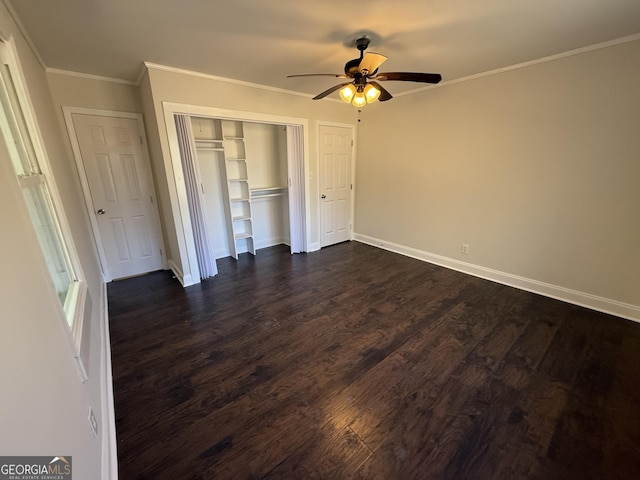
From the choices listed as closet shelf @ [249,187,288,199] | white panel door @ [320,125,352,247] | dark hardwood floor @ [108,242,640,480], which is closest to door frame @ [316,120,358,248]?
white panel door @ [320,125,352,247]

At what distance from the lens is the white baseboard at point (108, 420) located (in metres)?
1.31

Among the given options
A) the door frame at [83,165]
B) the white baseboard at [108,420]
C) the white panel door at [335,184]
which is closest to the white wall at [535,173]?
the white panel door at [335,184]

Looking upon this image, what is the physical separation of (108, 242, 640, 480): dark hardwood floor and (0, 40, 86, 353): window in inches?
26.7

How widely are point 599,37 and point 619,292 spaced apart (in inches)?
91.8

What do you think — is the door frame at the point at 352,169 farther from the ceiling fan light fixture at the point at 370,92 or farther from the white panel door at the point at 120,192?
the white panel door at the point at 120,192

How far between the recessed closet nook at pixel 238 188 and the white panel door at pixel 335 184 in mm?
647

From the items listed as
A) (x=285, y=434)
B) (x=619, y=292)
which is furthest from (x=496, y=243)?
(x=285, y=434)

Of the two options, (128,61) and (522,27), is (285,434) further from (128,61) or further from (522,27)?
(128,61)

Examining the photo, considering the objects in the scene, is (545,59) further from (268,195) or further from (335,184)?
(268,195)

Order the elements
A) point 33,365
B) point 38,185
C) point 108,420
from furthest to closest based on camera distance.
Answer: point 38,185
point 108,420
point 33,365

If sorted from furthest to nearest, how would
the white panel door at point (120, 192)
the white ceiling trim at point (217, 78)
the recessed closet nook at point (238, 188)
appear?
the recessed closet nook at point (238, 188), the white panel door at point (120, 192), the white ceiling trim at point (217, 78)

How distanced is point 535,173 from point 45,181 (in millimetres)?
4414

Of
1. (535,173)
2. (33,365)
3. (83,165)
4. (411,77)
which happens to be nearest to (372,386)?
(33,365)

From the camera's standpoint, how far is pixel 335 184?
4.72m
